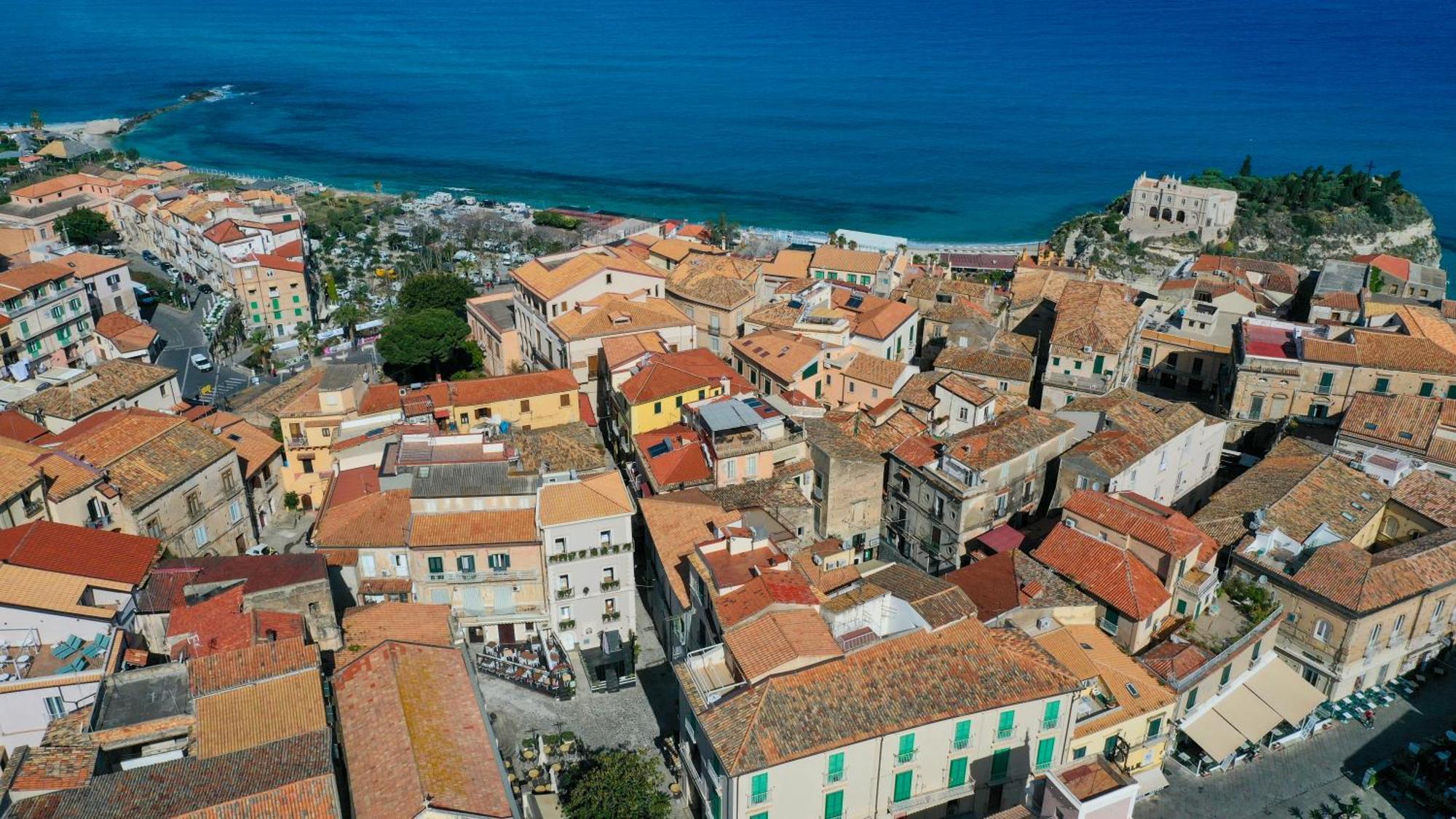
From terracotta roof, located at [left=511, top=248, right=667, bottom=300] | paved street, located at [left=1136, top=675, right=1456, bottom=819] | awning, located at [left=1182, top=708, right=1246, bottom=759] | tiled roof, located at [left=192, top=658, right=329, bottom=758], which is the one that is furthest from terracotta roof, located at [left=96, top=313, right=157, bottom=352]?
awning, located at [left=1182, top=708, right=1246, bottom=759]

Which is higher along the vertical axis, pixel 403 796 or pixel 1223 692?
pixel 403 796

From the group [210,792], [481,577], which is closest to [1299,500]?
[481,577]

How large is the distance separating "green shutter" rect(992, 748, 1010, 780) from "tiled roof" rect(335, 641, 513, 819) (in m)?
14.5

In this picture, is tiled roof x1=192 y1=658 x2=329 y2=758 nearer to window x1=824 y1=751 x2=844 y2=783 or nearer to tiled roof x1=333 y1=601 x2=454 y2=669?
tiled roof x1=333 y1=601 x2=454 y2=669

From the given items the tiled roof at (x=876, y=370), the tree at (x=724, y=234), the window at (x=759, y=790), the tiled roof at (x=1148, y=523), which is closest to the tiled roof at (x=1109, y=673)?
the tiled roof at (x=1148, y=523)

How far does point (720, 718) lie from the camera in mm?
28203

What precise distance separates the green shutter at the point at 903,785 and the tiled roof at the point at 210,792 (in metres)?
15.6

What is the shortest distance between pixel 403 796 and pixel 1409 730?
3495cm

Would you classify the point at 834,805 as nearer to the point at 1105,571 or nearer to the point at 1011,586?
the point at 1011,586

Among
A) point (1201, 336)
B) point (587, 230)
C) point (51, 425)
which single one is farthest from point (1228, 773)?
point (587, 230)

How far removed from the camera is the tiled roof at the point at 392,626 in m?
33.7

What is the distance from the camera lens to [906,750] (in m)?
29.0

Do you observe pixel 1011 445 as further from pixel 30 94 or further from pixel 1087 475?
pixel 30 94

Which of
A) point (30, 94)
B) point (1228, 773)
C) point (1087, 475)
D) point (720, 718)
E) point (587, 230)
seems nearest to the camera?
point (720, 718)
